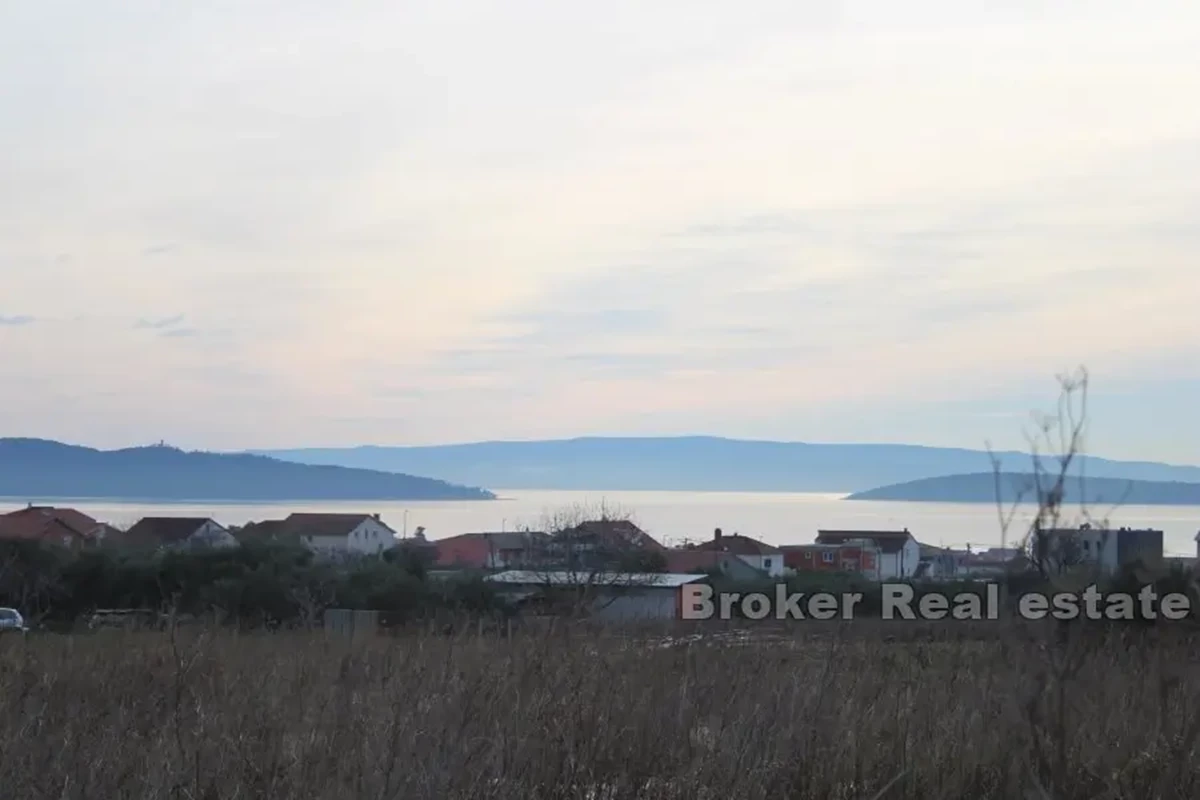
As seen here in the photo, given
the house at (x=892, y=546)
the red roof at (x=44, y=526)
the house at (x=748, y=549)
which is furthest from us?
the house at (x=748, y=549)

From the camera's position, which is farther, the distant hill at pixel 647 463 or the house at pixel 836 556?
the distant hill at pixel 647 463

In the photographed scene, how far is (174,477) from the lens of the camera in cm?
9888

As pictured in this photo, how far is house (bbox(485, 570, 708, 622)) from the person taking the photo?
7820 millimetres

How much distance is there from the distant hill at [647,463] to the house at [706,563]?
6321 cm

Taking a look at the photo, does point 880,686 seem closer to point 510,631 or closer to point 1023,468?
point 510,631

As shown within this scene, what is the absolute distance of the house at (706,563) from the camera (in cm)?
3282

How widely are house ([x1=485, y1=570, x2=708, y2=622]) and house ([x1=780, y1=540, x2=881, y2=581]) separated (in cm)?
839

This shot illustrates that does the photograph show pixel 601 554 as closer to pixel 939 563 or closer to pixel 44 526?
pixel 939 563

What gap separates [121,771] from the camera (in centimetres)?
415

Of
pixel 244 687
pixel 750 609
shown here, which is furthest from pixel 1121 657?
pixel 750 609

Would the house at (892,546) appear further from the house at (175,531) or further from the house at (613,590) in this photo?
the house at (175,531)

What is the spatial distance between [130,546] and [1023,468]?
88.7 feet

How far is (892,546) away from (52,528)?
2330cm

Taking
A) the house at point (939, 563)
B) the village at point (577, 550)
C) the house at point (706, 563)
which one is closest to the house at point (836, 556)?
the village at point (577, 550)
